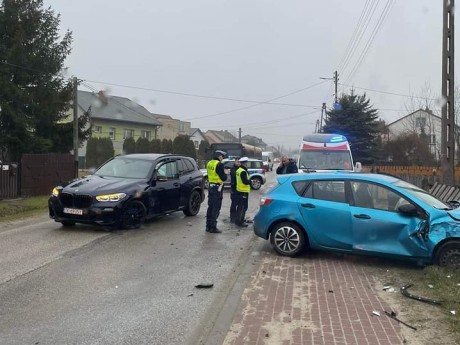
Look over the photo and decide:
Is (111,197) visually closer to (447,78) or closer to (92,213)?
(92,213)

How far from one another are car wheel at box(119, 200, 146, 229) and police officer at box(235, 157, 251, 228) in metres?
2.29

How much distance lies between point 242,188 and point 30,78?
13.9m

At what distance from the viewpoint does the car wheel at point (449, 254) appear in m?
7.01

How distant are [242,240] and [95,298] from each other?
4612 mm

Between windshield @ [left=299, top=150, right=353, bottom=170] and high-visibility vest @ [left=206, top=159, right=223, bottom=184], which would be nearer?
high-visibility vest @ [left=206, top=159, right=223, bottom=184]

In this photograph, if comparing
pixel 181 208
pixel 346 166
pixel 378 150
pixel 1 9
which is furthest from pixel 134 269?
pixel 378 150

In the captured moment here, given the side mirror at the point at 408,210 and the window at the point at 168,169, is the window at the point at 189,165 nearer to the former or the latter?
the window at the point at 168,169

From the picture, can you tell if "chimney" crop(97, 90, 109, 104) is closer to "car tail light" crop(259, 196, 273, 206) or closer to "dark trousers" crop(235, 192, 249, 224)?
"dark trousers" crop(235, 192, 249, 224)

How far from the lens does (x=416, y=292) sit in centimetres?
617

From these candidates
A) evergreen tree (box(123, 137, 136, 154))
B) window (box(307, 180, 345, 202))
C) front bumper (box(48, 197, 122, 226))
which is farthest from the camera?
evergreen tree (box(123, 137, 136, 154))

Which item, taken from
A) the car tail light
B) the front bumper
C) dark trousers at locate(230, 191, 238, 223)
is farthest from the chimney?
the car tail light

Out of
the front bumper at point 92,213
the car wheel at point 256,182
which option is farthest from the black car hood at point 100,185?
the car wheel at point 256,182

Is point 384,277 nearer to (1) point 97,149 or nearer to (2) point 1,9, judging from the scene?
(2) point 1,9

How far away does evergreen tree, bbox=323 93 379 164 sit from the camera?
136 ft
